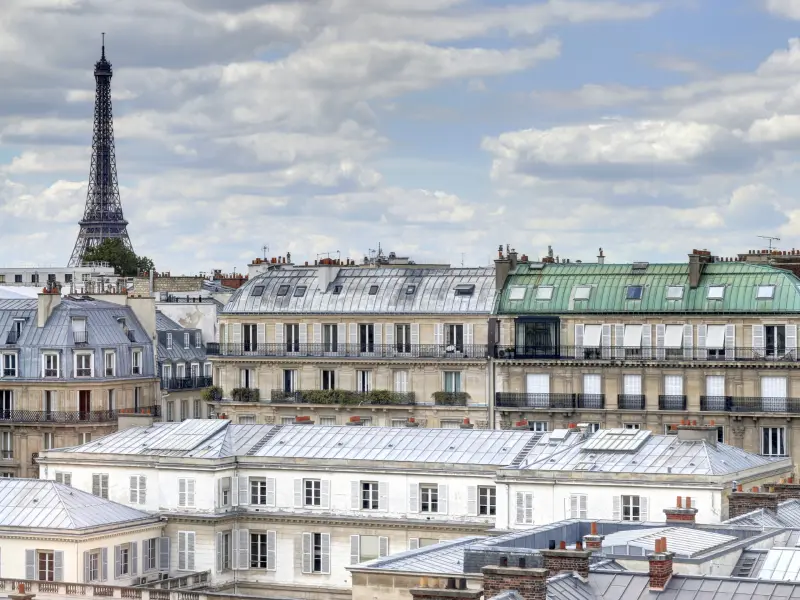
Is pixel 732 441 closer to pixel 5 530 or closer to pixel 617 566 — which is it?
pixel 5 530

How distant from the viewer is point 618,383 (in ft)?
335

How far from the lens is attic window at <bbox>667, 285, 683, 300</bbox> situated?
102375 mm

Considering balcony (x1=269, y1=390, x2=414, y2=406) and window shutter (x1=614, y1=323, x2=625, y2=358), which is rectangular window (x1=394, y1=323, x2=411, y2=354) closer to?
balcony (x1=269, y1=390, x2=414, y2=406)

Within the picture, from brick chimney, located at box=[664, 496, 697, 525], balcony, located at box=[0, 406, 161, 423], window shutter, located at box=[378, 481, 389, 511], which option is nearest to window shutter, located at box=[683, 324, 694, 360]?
window shutter, located at box=[378, 481, 389, 511]

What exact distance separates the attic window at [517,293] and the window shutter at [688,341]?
8.93m

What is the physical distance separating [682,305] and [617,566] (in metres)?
46.9

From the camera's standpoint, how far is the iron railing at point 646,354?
99312 mm

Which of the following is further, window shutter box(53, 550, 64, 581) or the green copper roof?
the green copper roof

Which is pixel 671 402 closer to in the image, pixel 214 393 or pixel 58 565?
pixel 214 393

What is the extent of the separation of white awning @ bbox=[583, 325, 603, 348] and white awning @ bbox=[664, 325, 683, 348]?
3.41 meters

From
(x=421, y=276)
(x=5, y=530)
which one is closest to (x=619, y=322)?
(x=421, y=276)

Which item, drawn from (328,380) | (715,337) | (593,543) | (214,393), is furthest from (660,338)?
(593,543)

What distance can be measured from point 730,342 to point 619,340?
5.65m

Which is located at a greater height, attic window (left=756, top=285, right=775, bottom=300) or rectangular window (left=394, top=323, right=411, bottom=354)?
attic window (left=756, top=285, right=775, bottom=300)
